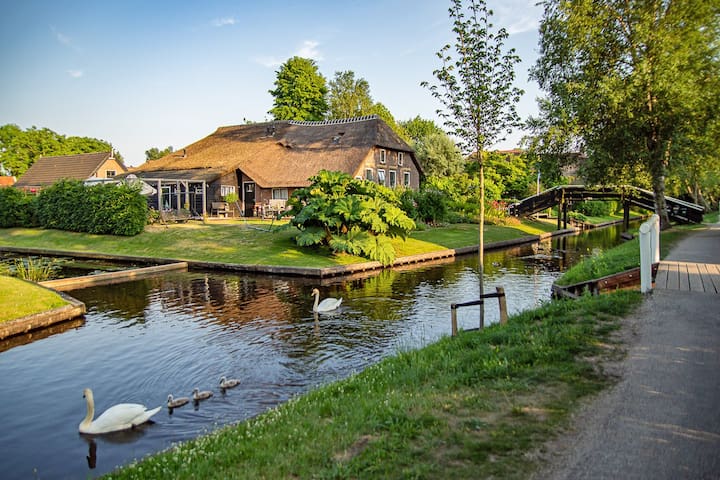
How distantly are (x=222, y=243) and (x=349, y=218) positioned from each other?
8.28m

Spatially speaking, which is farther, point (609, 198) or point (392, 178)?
point (392, 178)

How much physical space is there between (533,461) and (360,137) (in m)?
40.7

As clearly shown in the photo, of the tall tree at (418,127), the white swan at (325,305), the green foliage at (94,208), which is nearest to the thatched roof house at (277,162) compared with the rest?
the green foliage at (94,208)

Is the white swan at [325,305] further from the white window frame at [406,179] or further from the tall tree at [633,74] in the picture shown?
the white window frame at [406,179]

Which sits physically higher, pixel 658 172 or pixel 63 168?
pixel 63 168

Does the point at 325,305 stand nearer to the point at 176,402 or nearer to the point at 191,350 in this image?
the point at 191,350

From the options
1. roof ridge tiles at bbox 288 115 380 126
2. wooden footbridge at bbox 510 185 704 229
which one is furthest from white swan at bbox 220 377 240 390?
roof ridge tiles at bbox 288 115 380 126

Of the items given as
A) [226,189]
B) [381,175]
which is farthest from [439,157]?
[226,189]

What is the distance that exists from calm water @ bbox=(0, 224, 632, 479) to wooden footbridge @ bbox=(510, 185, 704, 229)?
18.2m

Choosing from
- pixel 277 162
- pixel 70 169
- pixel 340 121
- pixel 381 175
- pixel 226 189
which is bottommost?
pixel 226 189

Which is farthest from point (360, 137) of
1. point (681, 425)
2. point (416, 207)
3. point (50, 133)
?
point (50, 133)

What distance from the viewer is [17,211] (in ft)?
115

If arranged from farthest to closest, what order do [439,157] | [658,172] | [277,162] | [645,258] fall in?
[439,157] → [277,162] → [658,172] → [645,258]

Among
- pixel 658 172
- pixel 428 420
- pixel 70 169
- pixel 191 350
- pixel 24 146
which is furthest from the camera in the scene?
pixel 24 146
